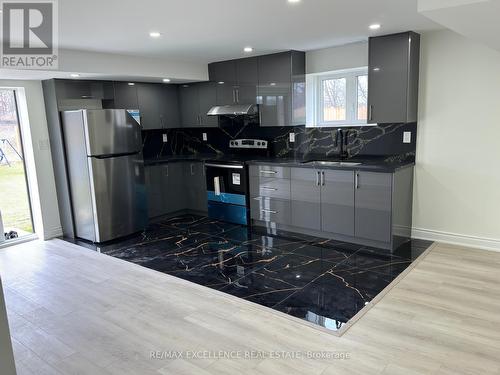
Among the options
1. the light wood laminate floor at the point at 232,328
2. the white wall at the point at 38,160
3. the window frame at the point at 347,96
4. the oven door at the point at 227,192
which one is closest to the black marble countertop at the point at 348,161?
the oven door at the point at 227,192

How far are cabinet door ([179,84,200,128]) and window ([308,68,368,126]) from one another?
1.89 meters

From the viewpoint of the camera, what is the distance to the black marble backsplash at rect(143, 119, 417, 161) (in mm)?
4262

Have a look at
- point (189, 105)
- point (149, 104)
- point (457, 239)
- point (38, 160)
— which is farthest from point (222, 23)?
point (457, 239)

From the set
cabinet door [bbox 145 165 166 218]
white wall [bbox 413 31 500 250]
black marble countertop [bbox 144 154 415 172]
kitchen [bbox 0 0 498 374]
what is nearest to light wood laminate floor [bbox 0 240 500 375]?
kitchen [bbox 0 0 498 374]

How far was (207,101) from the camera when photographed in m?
5.68

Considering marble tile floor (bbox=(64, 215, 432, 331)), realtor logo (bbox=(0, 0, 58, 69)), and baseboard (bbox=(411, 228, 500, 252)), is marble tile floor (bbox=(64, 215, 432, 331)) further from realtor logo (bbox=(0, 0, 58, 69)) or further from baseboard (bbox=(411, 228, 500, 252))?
realtor logo (bbox=(0, 0, 58, 69))

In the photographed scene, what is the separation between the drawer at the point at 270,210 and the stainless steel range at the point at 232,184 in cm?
11

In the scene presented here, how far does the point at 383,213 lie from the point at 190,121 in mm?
3437

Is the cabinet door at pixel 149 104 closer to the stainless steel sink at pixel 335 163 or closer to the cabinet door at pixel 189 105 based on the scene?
the cabinet door at pixel 189 105

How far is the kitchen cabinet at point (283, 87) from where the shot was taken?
466cm

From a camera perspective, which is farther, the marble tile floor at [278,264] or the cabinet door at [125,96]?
the cabinet door at [125,96]

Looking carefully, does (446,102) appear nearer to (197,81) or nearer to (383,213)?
(383,213)

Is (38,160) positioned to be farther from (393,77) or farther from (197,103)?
(393,77)

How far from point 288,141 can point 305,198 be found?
1.05m
